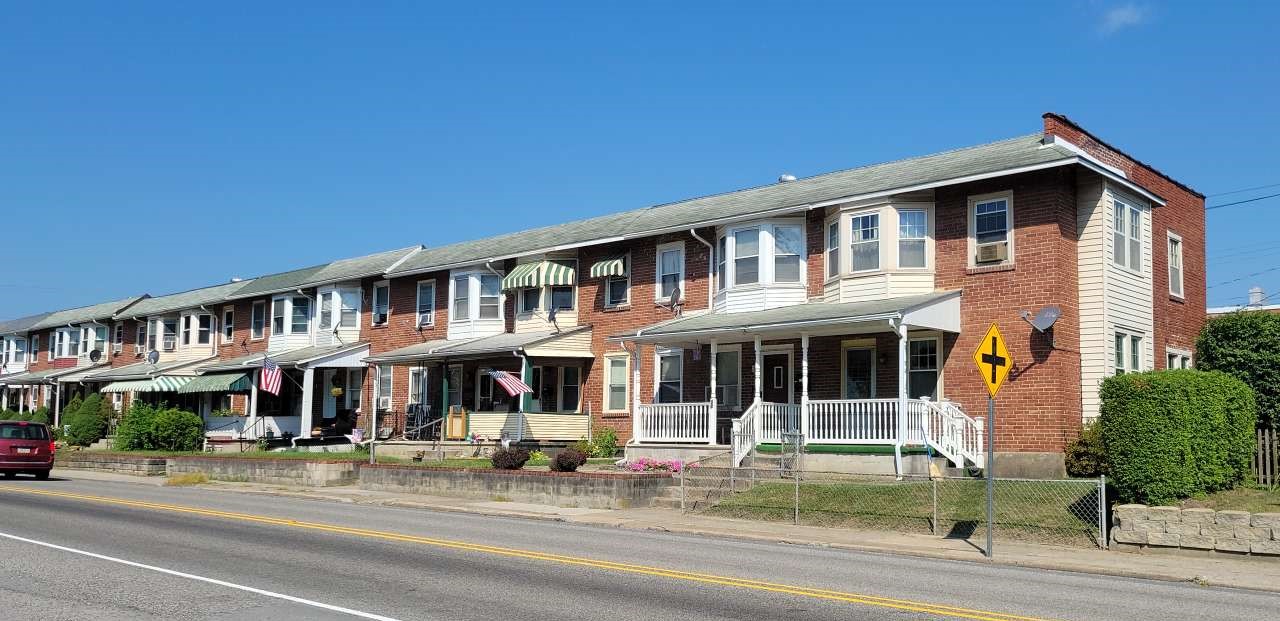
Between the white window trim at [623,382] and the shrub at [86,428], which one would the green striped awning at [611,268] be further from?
the shrub at [86,428]

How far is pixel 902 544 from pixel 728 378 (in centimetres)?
1240

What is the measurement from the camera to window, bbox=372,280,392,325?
3988 centimetres

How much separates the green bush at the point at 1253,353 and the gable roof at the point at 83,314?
2063 inches

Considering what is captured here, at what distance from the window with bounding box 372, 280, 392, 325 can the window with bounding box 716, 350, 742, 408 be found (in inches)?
614

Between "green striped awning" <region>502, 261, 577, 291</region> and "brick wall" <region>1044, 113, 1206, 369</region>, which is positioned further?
"green striped awning" <region>502, 261, 577, 291</region>

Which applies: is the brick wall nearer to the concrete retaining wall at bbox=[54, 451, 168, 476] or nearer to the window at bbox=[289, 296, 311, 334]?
the concrete retaining wall at bbox=[54, 451, 168, 476]

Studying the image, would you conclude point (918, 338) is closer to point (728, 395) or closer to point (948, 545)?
point (728, 395)

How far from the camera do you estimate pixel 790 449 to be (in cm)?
2405

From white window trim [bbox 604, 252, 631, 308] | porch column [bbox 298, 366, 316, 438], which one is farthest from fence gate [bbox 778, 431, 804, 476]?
porch column [bbox 298, 366, 316, 438]

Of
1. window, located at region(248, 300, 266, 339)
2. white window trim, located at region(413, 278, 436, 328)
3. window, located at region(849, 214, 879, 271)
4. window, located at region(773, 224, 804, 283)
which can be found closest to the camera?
window, located at region(849, 214, 879, 271)

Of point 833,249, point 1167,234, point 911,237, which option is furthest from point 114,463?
point 1167,234

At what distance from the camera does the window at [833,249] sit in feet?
84.2

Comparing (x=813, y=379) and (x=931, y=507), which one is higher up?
(x=813, y=379)

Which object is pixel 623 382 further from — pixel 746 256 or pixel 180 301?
pixel 180 301
